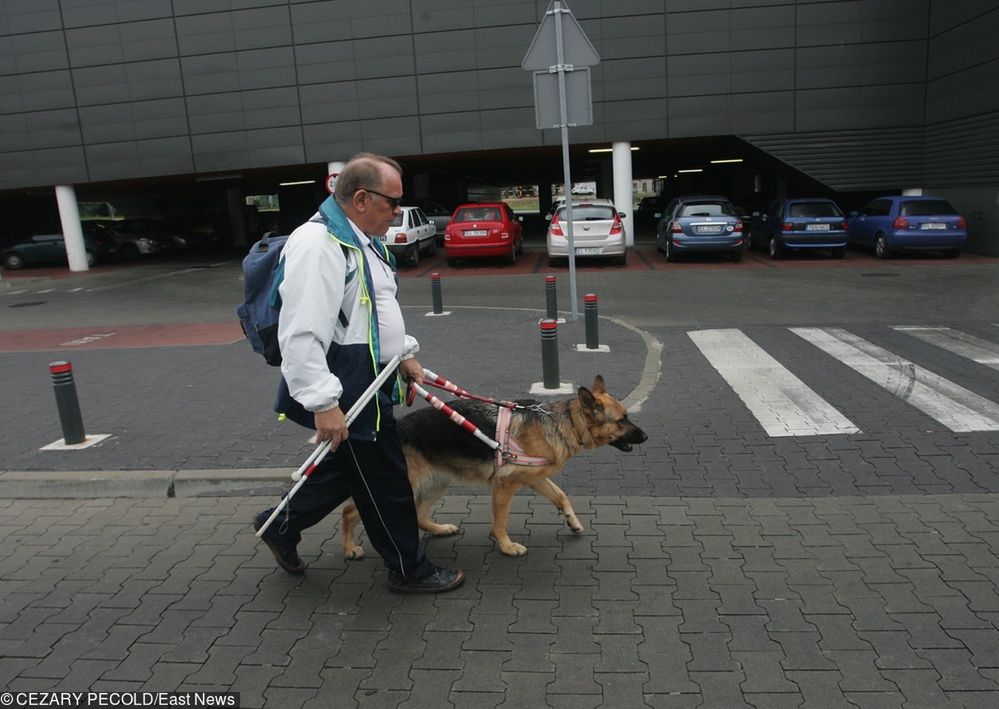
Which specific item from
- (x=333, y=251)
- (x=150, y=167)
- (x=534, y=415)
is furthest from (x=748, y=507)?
(x=150, y=167)

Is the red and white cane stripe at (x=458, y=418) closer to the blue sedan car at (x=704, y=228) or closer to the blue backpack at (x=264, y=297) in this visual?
the blue backpack at (x=264, y=297)

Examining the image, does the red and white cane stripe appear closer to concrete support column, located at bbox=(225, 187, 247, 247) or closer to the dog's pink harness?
the dog's pink harness

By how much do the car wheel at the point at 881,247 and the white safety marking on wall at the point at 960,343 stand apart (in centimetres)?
875

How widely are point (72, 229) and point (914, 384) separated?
2555 centimetres

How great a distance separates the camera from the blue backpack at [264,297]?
329 cm

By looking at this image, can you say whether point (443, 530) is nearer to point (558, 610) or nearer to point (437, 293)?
point (558, 610)

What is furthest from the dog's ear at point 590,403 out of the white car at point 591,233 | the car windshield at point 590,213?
the car windshield at point 590,213

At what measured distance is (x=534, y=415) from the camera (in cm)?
404

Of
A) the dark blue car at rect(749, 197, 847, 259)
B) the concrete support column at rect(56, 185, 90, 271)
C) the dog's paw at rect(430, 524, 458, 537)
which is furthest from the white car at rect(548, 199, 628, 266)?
the concrete support column at rect(56, 185, 90, 271)

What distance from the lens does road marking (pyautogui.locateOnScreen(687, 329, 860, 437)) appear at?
236 inches

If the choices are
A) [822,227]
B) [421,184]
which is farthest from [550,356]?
[421,184]

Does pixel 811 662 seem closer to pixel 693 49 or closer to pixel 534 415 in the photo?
pixel 534 415

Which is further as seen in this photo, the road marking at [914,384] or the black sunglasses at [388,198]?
the road marking at [914,384]

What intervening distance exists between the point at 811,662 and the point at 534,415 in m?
1.75
